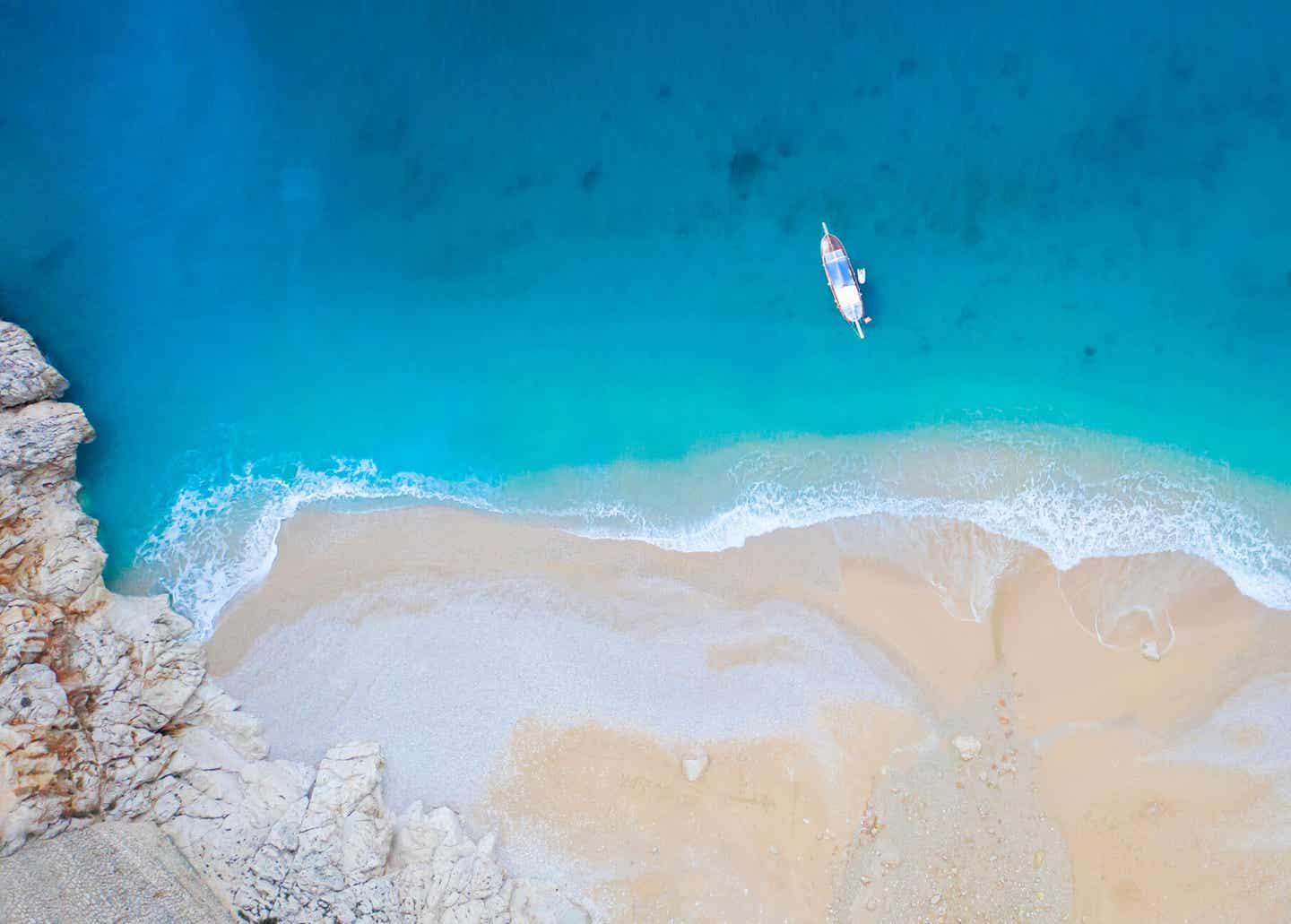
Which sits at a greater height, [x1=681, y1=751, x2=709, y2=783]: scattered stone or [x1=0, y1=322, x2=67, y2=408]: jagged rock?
[x1=0, y1=322, x2=67, y2=408]: jagged rock

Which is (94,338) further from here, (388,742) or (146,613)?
(388,742)

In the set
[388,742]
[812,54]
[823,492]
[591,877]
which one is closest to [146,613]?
[388,742]

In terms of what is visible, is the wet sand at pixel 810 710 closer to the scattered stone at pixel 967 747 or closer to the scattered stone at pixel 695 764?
the scattered stone at pixel 695 764

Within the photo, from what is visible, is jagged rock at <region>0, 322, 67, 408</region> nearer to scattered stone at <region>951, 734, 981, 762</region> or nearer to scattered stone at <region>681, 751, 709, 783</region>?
scattered stone at <region>681, 751, 709, 783</region>

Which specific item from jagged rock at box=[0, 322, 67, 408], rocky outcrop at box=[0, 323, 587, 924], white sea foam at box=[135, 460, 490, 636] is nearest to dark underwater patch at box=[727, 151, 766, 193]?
white sea foam at box=[135, 460, 490, 636]

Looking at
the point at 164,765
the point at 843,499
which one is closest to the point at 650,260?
the point at 843,499
